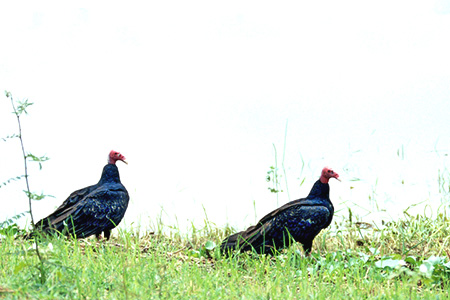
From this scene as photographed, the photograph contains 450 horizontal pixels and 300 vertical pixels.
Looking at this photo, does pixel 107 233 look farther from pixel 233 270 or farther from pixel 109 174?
pixel 233 270

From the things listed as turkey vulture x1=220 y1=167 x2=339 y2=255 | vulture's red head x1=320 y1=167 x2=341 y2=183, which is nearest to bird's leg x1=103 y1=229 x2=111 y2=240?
turkey vulture x1=220 y1=167 x2=339 y2=255

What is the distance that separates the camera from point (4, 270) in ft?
12.5

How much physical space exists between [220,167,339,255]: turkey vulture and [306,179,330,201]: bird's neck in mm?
96

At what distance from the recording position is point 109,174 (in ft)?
18.1

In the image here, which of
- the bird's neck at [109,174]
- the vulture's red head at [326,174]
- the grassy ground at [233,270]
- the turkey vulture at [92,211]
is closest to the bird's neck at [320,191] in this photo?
the vulture's red head at [326,174]

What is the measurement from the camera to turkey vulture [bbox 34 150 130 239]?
5.08 metres

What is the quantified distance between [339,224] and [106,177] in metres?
2.54

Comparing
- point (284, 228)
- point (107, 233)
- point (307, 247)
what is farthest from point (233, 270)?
point (107, 233)

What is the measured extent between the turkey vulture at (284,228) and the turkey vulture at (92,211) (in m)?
1.07

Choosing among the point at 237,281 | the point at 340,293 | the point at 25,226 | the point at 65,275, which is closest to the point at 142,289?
the point at 65,275

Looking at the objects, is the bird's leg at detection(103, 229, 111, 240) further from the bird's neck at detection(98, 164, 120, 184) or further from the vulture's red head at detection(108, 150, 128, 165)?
the vulture's red head at detection(108, 150, 128, 165)

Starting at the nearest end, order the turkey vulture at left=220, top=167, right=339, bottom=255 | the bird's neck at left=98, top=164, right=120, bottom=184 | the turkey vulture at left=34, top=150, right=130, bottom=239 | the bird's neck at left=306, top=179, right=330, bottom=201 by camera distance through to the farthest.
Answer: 1. the turkey vulture at left=220, top=167, right=339, bottom=255
2. the turkey vulture at left=34, top=150, right=130, bottom=239
3. the bird's neck at left=306, top=179, right=330, bottom=201
4. the bird's neck at left=98, top=164, right=120, bottom=184

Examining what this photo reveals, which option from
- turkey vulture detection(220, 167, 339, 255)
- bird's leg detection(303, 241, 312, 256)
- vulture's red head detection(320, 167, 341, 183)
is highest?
vulture's red head detection(320, 167, 341, 183)

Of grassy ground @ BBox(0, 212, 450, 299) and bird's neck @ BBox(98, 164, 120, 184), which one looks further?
bird's neck @ BBox(98, 164, 120, 184)
